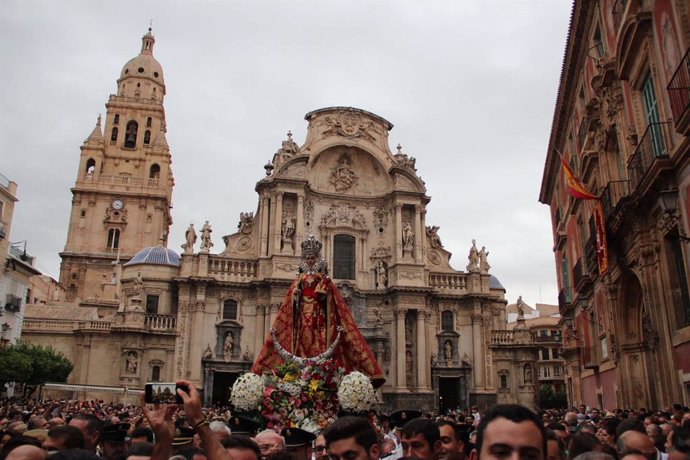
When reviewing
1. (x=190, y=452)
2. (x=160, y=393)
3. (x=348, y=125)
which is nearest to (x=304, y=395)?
(x=190, y=452)

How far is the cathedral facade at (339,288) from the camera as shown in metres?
31.9

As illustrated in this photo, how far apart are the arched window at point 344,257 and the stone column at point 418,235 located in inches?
151

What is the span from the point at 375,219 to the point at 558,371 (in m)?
35.1

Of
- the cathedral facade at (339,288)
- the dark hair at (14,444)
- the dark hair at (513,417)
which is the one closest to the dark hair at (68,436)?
the dark hair at (14,444)

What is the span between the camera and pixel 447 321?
35.9 meters

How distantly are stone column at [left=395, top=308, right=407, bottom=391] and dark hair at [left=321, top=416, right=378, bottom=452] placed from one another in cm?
2980

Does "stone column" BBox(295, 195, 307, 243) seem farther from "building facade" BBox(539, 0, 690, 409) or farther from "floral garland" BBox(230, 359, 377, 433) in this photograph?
"floral garland" BBox(230, 359, 377, 433)

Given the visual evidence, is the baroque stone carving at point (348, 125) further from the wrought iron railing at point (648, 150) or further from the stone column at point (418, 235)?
the wrought iron railing at point (648, 150)

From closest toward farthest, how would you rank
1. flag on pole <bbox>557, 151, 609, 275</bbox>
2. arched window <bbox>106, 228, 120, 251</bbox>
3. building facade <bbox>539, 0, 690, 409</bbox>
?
building facade <bbox>539, 0, 690, 409</bbox> < flag on pole <bbox>557, 151, 609, 275</bbox> < arched window <bbox>106, 228, 120, 251</bbox>

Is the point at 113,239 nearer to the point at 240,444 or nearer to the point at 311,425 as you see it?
the point at 311,425

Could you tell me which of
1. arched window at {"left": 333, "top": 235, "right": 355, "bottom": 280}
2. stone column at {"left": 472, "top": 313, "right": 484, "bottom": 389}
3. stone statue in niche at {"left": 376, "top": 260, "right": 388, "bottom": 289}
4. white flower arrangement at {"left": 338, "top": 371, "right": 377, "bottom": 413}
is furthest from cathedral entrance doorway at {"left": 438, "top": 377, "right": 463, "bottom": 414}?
white flower arrangement at {"left": 338, "top": 371, "right": 377, "bottom": 413}

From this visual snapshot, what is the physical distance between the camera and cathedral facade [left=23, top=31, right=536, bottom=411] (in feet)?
105

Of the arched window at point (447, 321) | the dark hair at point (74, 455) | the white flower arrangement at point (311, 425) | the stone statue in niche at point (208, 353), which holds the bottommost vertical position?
the white flower arrangement at point (311, 425)

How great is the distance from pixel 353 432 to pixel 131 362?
29990 millimetres
